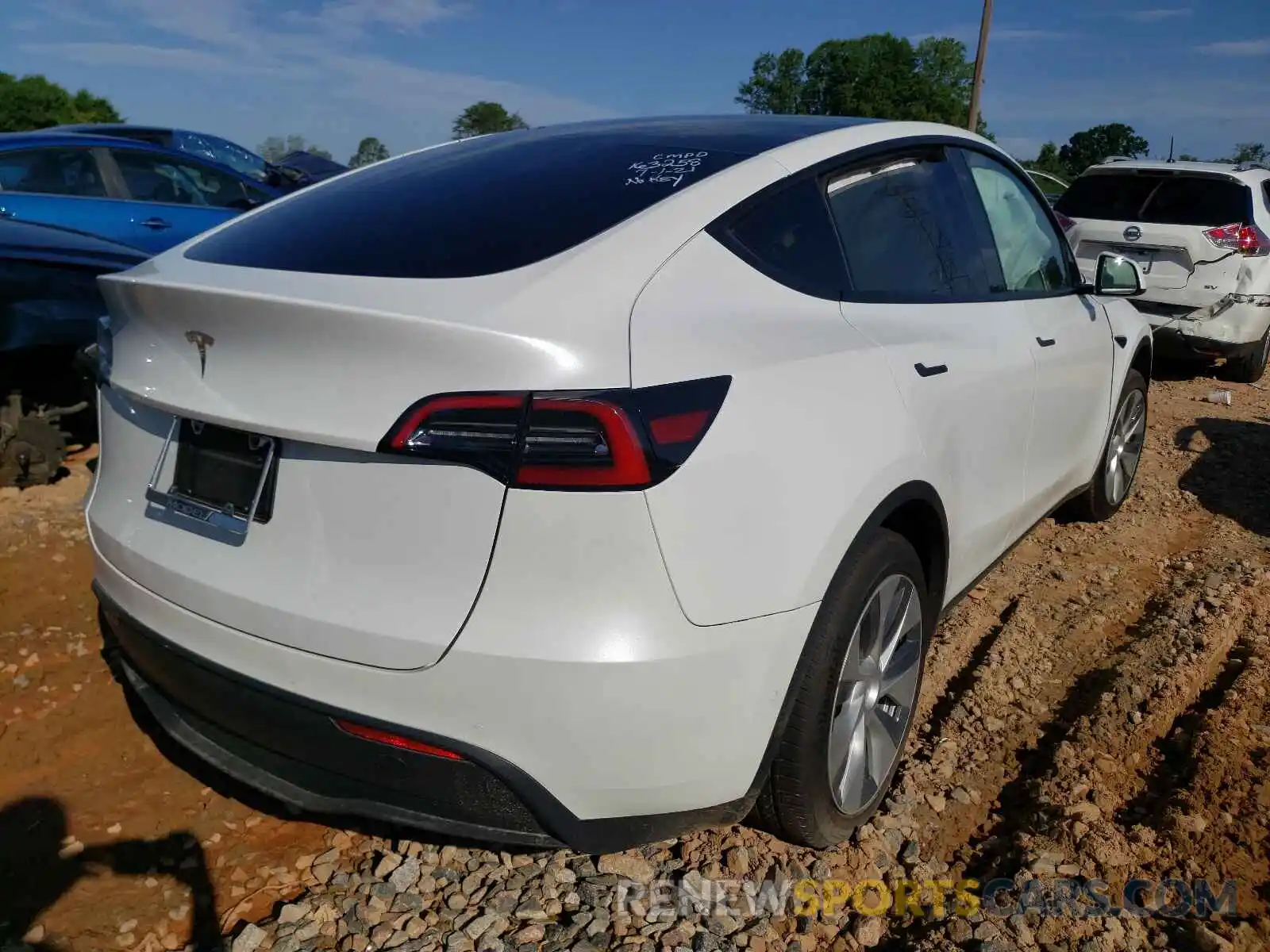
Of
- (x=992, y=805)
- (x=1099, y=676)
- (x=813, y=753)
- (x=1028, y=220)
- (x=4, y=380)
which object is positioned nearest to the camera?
(x=813, y=753)

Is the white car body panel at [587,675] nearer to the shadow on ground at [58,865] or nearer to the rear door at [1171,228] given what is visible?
the shadow on ground at [58,865]

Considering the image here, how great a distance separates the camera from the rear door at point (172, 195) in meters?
6.75

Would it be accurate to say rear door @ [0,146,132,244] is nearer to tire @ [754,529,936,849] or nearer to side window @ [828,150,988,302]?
side window @ [828,150,988,302]

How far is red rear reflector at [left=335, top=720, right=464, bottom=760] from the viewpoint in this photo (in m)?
1.73

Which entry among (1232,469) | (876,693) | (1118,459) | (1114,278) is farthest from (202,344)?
(1232,469)

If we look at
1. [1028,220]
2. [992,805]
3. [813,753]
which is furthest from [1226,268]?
[813,753]

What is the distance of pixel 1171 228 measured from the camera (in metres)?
7.26

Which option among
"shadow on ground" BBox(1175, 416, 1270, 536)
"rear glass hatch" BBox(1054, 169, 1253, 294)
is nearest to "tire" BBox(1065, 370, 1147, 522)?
"shadow on ground" BBox(1175, 416, 1270, 536)

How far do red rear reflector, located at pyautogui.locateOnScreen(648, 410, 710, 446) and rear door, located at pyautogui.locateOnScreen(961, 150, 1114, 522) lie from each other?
1.71 m

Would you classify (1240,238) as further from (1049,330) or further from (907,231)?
(907,231)

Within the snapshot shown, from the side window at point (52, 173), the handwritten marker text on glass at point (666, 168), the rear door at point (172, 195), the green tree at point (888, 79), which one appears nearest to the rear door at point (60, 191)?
the side window at point (52, 173)

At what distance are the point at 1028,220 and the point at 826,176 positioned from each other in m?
1.58

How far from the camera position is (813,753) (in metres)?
2.05

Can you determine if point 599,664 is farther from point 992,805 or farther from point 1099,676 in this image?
point 1099,676
